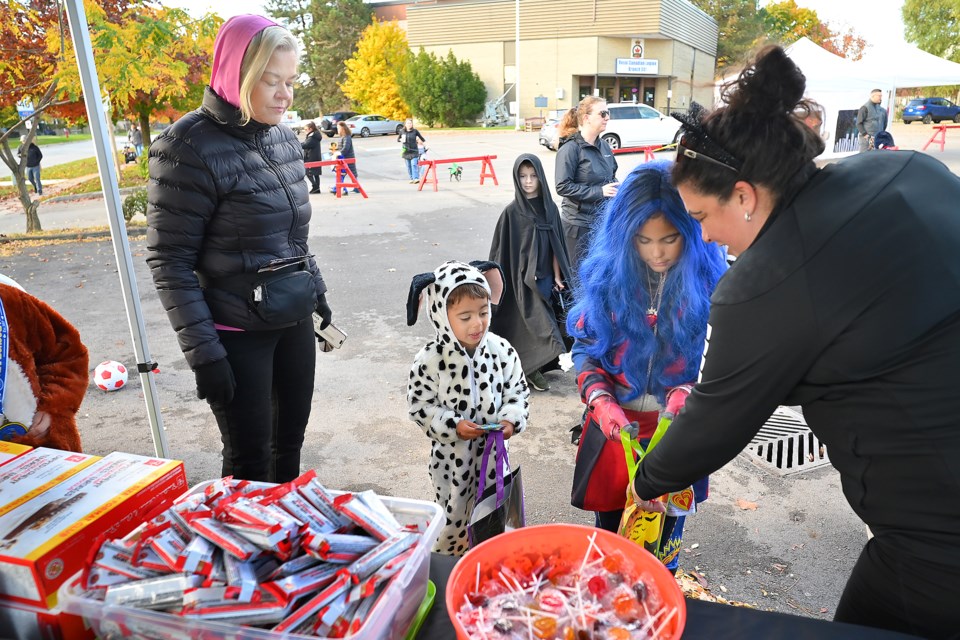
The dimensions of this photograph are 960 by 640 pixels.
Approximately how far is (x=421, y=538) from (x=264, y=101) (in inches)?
63.6

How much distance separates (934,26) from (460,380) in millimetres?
46620

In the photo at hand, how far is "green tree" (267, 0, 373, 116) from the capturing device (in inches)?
1975

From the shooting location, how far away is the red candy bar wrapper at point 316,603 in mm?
1056

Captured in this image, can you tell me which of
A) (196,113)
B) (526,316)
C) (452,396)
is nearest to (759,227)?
(452,396)

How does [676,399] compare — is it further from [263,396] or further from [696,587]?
[263,396]

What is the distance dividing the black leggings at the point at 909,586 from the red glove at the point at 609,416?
74 centimetres

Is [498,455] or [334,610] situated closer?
[334,610]

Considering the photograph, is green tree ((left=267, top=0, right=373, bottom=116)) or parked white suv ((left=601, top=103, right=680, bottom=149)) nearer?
parked white suv ((left=601, top=103, right=680, bottom=149))

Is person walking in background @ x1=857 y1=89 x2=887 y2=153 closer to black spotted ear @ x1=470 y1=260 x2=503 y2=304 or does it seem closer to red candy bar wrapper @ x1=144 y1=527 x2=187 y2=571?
black spotted ear @ x1=470 y1=260 x2=503 y2=304

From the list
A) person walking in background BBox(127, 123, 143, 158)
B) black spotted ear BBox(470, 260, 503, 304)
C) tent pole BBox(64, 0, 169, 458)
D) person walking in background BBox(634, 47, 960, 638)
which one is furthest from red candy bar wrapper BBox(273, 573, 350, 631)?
person walking in background BBox(127, 123, 143, 158)

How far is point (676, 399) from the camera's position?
2.09m

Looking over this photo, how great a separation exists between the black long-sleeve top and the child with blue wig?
80 centimetres

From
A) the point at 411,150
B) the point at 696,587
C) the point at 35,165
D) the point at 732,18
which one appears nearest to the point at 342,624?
the point at 696,587

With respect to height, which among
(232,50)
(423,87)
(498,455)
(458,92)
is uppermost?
(423,87)
